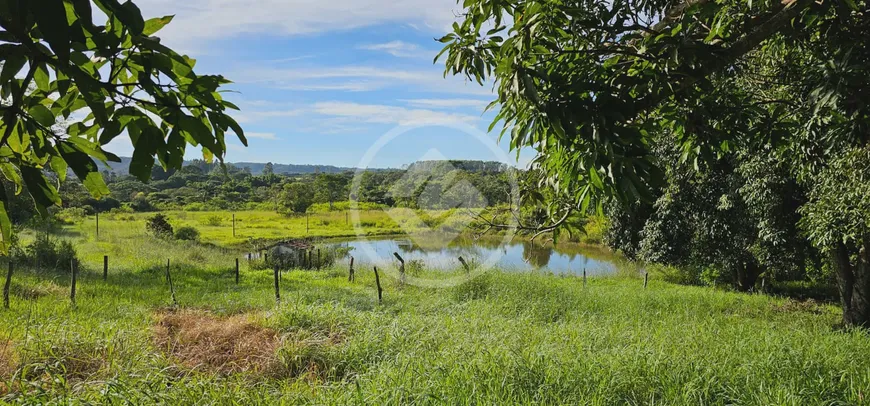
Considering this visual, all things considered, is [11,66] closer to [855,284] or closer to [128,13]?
[128,13]

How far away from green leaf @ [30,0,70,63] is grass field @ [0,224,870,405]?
2405mm

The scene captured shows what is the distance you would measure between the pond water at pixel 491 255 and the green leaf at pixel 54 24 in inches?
268

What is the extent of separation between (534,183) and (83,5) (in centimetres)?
233

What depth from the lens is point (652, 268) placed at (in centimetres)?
1537

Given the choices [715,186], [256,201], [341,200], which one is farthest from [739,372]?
[256,201]

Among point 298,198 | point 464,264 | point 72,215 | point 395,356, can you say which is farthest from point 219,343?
point 298,198

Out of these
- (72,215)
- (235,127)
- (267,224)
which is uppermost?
(235,127)

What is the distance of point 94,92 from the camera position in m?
0.86

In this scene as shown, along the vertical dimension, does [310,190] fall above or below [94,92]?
above

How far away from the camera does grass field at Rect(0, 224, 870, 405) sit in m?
2.93

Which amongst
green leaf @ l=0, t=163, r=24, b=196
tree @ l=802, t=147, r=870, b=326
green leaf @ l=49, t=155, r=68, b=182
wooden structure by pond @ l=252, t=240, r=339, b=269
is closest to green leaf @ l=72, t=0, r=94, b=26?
green leaf @ l=49, t=155, r=68, b=182

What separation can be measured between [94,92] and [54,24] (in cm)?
15

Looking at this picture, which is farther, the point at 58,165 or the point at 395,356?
the point at 395,356

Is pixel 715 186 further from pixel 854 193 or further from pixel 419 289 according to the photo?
pixel 419 289
